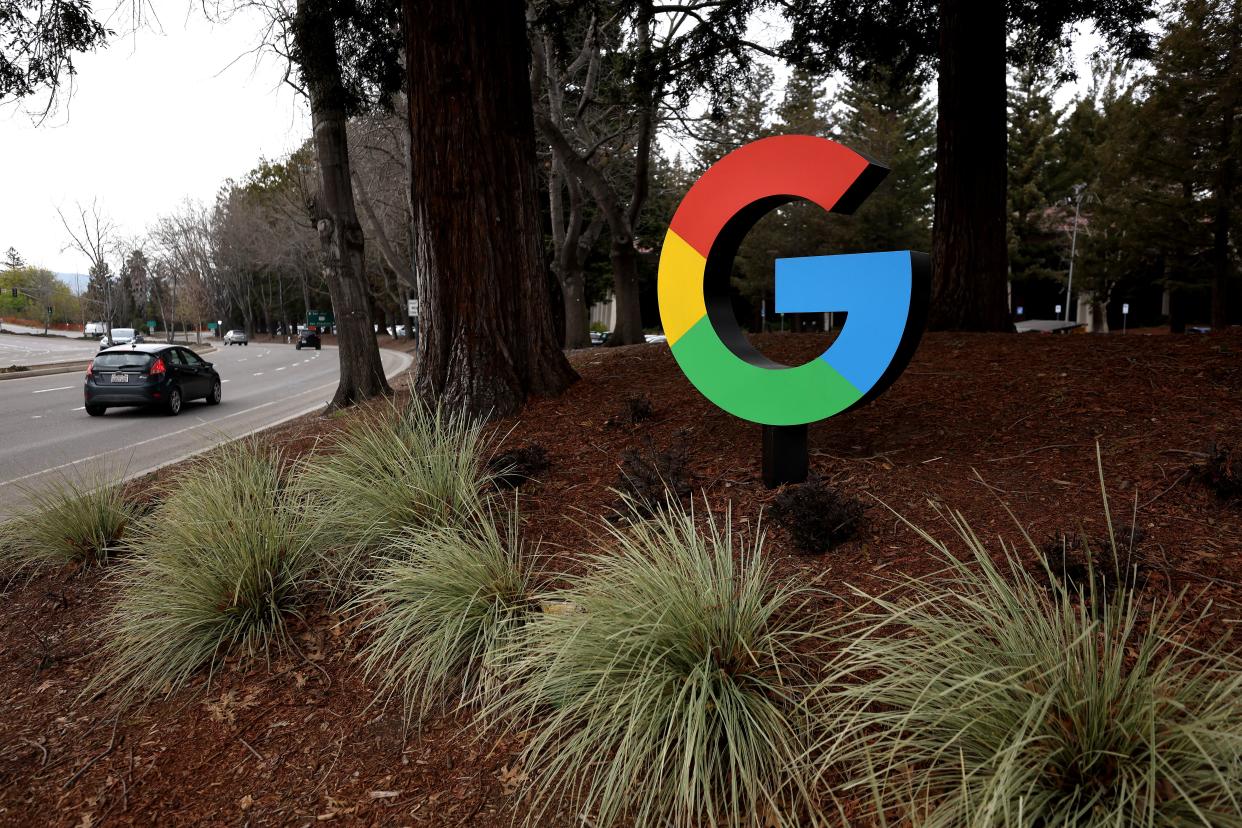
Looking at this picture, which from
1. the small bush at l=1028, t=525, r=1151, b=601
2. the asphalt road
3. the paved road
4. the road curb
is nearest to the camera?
the small bush at l=1028, t=525, r=1151, b=601

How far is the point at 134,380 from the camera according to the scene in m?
15.2

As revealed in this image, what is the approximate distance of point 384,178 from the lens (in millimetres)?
25422

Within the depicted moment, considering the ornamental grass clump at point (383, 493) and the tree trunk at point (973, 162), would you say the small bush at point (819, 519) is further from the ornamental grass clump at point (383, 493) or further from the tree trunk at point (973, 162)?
the tree trunk at point (973, 162)

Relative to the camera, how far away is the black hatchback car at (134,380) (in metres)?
15.1

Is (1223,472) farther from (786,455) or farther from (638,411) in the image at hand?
(638,411)

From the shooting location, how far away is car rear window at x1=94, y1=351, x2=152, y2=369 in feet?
49.9

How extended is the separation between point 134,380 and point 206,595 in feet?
43.8

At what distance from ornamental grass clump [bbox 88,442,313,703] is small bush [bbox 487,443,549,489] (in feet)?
4.05

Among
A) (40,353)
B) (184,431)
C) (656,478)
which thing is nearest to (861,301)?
(656,478)

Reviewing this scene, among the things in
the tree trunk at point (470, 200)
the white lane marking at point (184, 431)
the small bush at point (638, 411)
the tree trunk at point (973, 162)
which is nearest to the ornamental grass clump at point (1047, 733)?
the small bush at point (638, 411)

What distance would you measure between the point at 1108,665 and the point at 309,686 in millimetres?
3251

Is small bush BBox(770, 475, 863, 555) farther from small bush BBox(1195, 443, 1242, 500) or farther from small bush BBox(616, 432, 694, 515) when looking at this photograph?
small bush BBox(1195, 443, 1242, 500)

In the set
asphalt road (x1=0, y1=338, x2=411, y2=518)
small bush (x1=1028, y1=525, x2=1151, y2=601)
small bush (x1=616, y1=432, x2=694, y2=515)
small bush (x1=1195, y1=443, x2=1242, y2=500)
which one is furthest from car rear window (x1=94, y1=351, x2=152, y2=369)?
small bush (x1=1195, y1=443, x2=1242, y2=500)

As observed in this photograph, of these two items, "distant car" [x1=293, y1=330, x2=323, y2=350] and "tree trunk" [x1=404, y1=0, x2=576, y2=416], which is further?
"distant car" [x1=293, y1=330, x2=323, y2=350]
